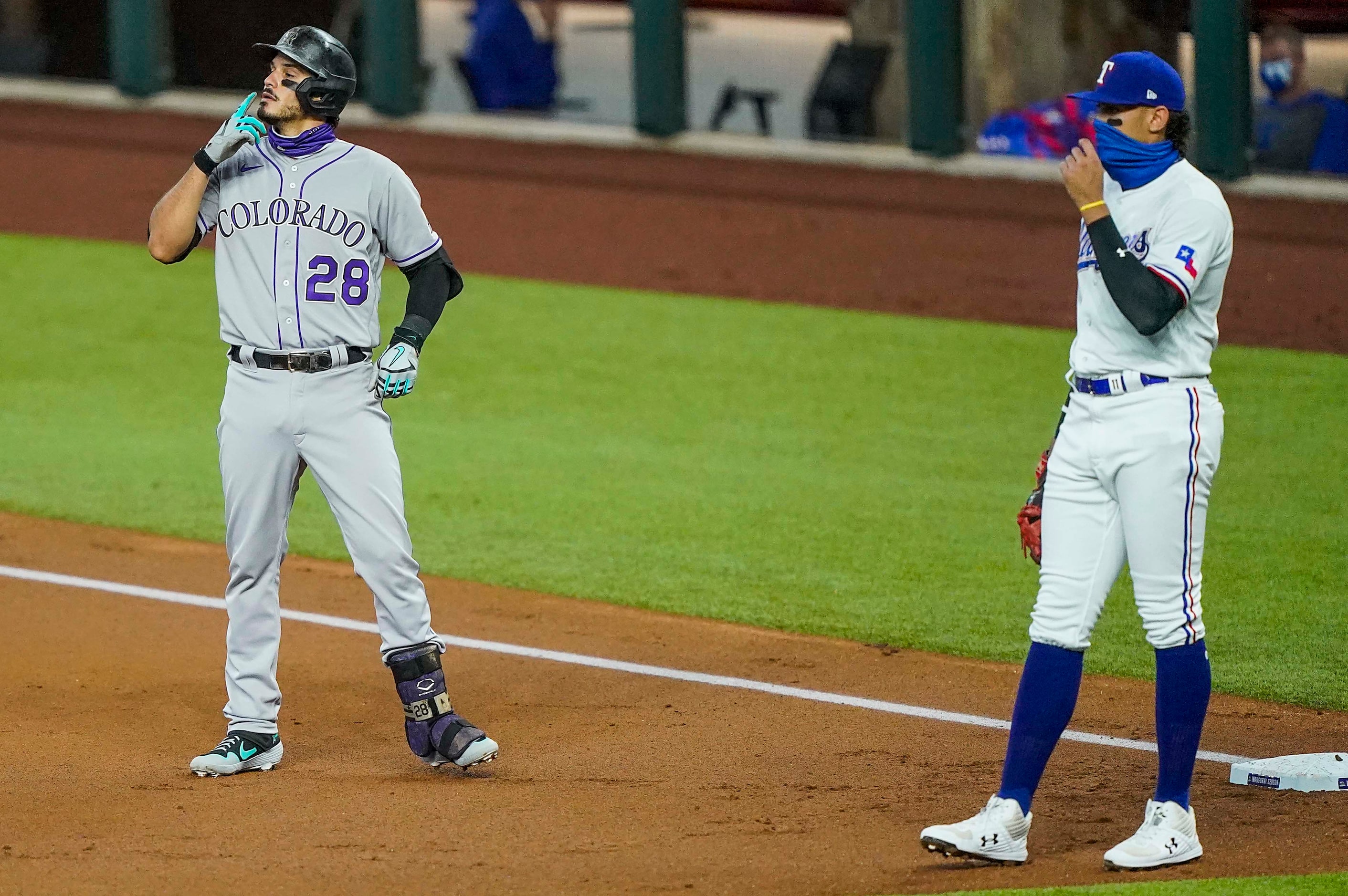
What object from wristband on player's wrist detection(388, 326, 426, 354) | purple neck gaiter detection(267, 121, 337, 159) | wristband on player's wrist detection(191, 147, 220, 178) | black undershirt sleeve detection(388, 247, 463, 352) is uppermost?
purple neck gaiter detection(267, 121, 337, 159)

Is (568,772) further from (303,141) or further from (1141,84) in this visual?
(1141,84)

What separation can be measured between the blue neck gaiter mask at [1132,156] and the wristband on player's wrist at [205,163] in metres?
2.32

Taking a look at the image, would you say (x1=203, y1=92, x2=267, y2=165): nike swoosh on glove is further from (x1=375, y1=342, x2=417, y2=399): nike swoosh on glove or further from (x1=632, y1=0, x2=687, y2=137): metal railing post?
(x1=632, y1=0, x2=687, y2=137): metal railing post

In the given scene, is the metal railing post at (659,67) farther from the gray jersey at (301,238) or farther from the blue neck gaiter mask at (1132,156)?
the blue neck gaiter mask at (1132,156)

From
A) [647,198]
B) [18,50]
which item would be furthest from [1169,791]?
[18,50]

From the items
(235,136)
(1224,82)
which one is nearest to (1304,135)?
(1224,82)

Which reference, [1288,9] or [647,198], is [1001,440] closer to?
[1288,9]

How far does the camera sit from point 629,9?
13.5 meters

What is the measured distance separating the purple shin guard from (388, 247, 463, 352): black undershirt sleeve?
2.85 feet

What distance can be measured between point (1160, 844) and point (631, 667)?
239cm

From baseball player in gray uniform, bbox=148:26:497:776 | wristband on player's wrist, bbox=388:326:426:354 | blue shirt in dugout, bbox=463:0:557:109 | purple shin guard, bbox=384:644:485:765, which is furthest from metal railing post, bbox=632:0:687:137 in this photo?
purple shin guard, bbox=384:644:485:765

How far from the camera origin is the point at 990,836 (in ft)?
14.7

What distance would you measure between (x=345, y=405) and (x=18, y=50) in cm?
1222

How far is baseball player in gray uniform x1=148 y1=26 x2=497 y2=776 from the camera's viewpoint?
16.9 ft
